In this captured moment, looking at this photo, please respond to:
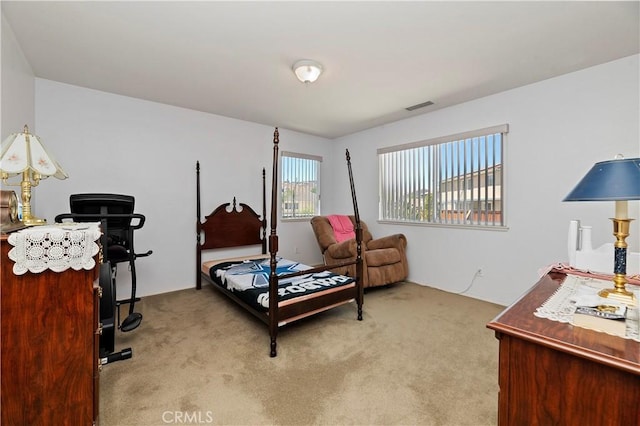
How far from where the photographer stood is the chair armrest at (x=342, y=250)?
11.8 ft

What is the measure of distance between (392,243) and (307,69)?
259cm

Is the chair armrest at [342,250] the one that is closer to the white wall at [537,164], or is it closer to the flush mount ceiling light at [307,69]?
the white wall at [537,164]

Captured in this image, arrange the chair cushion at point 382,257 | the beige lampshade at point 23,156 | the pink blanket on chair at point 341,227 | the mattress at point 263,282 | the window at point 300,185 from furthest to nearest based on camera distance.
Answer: the window at point 300,185 → the pink blanket on chair at point 341,227 → the chair cushion at point 382,257 → the mattress at point 263,282 → the beige lampshade at point 23,156

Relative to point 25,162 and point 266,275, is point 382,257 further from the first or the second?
point 25,162

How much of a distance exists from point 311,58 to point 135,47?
1.46 m

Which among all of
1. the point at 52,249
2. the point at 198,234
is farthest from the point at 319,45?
the point at 198,234

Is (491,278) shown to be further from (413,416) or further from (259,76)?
(259,76)

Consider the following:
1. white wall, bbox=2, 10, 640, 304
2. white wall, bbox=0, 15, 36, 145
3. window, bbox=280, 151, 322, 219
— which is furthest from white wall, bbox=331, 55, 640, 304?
white wall, bbox=0, 15, 36, 145

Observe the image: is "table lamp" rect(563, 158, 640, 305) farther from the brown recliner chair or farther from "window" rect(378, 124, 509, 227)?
the brown recliner chair

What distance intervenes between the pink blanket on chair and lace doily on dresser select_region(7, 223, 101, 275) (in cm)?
329

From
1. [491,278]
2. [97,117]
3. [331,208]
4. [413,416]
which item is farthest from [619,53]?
[97,117]

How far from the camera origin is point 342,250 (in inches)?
145

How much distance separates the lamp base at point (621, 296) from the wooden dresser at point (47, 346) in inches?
86.8

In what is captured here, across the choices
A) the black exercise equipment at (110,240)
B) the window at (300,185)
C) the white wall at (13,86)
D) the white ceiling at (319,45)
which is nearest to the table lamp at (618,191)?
the white ceiling at (319,45)
